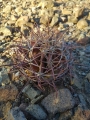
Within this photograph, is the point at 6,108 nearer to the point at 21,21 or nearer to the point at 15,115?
the point at 15,115

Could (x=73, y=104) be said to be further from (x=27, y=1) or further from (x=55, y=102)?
(x=27, y=1)

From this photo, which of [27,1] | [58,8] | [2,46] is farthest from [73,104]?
[27,1]

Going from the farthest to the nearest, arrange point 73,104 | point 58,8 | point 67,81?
point 58,8
point 67,81
point 73,104

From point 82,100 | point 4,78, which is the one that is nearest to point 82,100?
point 82,100

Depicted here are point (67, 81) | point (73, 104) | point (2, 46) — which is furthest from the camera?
point (2, 46)

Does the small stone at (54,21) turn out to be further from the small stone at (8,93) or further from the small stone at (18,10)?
the small stone at (8,93)

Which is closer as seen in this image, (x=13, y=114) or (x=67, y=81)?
(x=13, y=114)

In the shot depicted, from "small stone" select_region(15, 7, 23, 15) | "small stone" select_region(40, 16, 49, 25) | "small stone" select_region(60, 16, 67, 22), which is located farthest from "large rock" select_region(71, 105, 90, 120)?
"small stone" select_region(15, 7, 23, 15)

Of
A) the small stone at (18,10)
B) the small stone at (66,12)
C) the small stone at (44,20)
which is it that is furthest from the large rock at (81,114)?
the small stone at (18,10)
